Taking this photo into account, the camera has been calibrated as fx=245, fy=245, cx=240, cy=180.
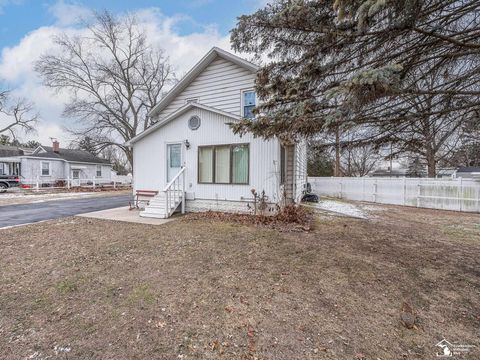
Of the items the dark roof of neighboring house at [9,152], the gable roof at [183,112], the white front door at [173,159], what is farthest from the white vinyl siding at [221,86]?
the dark roof of neighboring house at [9,152]

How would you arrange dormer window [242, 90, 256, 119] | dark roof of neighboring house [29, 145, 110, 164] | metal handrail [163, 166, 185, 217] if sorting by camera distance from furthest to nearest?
dark roof of neighboring house [29, 145, 110, 164]
dormer window [242, 90, 256, 119]
metal handrail [163, 166, 185, 217]

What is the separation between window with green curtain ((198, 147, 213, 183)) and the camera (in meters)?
9.26

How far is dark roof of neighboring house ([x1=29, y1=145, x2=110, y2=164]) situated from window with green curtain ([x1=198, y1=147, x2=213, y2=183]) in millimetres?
24848

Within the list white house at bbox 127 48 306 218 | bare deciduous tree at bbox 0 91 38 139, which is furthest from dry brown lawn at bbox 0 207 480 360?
bare deciduous tree at bbox 0 91 38 139

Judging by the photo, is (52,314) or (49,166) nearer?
(52,314)

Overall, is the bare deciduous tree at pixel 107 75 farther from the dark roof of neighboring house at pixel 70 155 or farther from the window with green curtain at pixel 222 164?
the window with green curtain at pixel 222 164

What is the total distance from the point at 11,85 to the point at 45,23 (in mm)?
22051

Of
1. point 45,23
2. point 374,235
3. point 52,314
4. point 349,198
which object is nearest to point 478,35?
point 374,235

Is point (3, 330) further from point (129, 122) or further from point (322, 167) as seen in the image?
point (129, 122)

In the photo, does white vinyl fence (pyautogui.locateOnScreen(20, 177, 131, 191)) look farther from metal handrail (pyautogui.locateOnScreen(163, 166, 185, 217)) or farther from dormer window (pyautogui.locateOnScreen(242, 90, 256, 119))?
dormer window (pyautogui.locateOnScreen(242, 90, 256, 119))

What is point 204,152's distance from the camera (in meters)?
9.34

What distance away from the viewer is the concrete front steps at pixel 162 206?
900cm

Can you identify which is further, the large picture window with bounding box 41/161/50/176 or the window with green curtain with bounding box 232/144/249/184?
the large picture window with bounding box 41/161/50/176

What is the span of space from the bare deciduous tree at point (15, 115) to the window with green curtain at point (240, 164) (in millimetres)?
37420
